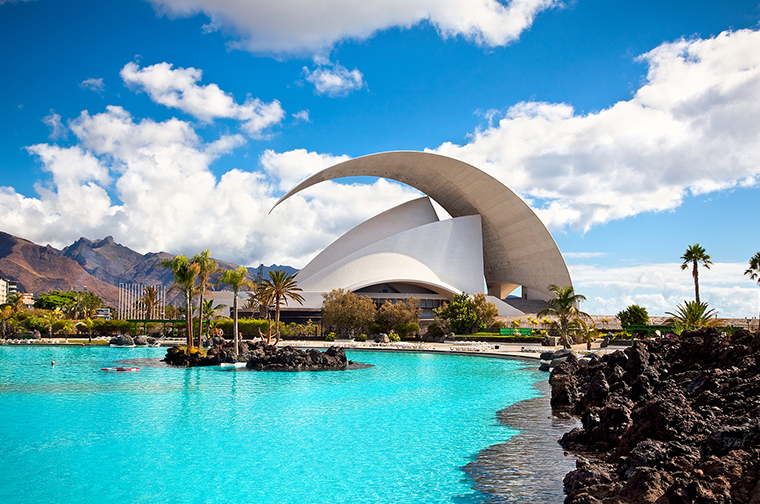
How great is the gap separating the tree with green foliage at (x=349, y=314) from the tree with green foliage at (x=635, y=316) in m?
16.2

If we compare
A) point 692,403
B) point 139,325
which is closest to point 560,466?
point 692,403

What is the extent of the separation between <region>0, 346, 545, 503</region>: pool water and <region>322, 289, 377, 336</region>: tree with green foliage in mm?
18131

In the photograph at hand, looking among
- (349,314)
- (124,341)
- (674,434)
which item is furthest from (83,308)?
(674,434)

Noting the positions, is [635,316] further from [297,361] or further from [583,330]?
[297,361]

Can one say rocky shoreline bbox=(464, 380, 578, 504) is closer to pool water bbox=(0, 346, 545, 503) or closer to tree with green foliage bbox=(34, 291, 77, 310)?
pool water bbox=(0, 346, 545, 503)

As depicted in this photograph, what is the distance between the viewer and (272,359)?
64.4 feet

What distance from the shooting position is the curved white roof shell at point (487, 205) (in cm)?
4647

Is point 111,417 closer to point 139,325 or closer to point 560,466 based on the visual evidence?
point 560,466

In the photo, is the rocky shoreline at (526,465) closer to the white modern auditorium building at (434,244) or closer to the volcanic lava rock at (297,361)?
the volcanic lava rock at (297,361)

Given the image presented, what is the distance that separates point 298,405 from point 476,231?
131ft

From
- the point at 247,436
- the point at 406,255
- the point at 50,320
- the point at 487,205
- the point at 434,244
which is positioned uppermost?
the point at 487,205

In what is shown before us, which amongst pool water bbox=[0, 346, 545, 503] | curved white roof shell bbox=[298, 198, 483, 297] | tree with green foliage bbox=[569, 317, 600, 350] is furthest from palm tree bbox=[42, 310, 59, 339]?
tree with green foliage bbox=[569, 317, 600, 350]

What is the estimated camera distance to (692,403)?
7.91m

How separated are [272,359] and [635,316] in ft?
85.3
